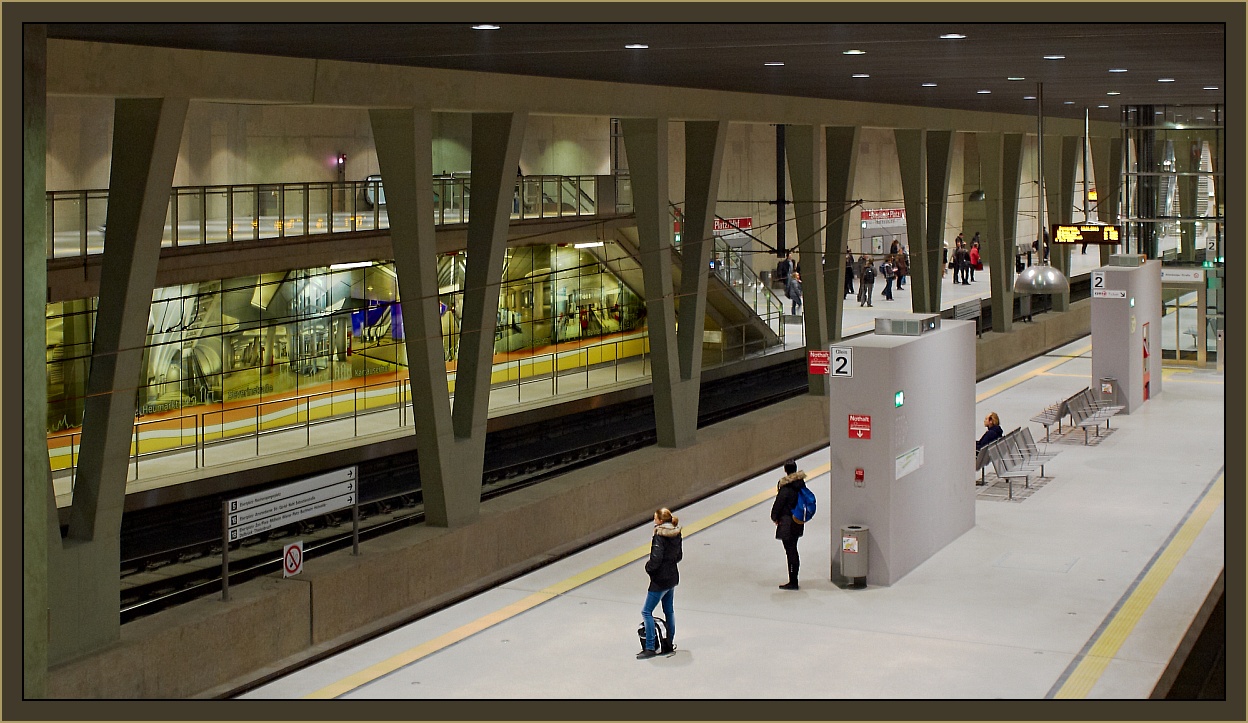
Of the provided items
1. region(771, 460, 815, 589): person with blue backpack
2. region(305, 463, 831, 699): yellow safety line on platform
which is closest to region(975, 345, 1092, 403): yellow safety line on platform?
region(305, 463, 831, 699): yellow safety line on platform

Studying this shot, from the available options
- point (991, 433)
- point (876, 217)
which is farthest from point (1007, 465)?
point (876, 217)

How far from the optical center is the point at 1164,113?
91.7 ft

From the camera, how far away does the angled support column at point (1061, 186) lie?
1469 inches

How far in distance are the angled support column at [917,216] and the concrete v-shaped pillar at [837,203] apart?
223 cm

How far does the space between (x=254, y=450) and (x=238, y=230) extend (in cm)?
284

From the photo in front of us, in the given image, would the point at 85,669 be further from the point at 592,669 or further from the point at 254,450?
the point at 254,450

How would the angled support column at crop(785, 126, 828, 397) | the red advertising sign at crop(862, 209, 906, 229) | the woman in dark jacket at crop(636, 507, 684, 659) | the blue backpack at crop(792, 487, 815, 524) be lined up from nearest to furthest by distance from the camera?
the woman in dark jacket at crop(636, 507, 684, 659)
the blue backpack at crop(792, 487, 815, 524)
the angled support column at crop(785, 126, 828, 397)
the red advertising sign at crop(862, 209, 906, 229)

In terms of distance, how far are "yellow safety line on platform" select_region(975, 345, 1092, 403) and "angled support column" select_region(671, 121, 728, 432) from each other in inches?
276

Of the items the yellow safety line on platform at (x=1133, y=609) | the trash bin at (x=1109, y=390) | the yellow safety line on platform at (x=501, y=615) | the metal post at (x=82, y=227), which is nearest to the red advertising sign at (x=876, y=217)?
the trash bin at (x=1109, y=390)

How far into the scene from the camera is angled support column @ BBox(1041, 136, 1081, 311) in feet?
122

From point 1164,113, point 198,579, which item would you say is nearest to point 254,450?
point 198,579

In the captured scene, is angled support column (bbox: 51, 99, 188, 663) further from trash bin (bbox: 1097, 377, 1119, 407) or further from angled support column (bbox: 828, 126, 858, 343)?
trash bin (bbox: 1097, 377, 1119, 407)

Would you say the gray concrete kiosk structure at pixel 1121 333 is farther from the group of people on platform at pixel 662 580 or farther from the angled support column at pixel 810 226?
the group of people on platform at pixel 662 580

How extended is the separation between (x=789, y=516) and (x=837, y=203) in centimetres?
1089
